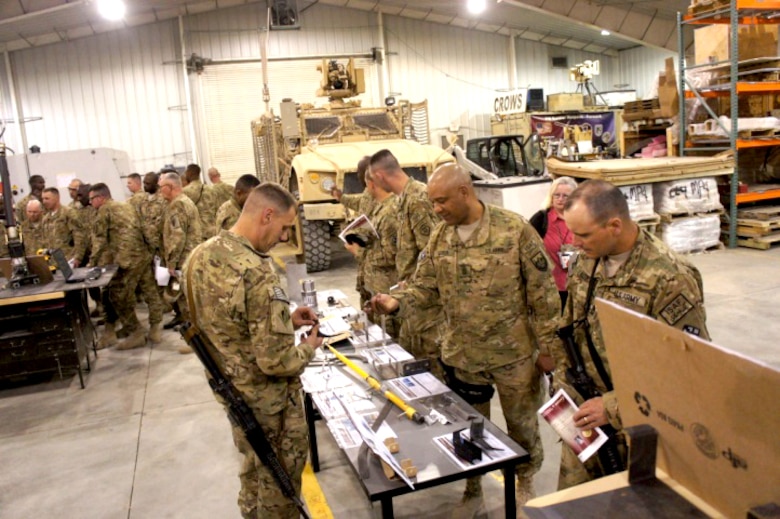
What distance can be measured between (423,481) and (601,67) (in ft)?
84.0

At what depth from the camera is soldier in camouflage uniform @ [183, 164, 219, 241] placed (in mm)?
9906

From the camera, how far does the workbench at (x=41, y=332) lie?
5.98 meters

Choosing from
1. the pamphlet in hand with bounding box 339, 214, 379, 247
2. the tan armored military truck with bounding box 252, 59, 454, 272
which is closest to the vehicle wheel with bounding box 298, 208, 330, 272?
the tan armored military truck with bounding box 252, 59, 454, 272

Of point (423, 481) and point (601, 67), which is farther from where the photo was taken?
point (601, 67)

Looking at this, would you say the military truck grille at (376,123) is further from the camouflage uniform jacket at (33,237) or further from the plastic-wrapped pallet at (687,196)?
the camouflage uniform jacket at (33,237)

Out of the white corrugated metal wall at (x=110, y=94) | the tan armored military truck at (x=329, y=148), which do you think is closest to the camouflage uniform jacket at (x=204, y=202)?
the tan armored military truck at (x=329, y=148)

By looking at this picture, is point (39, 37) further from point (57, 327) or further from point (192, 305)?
point (192, 305)

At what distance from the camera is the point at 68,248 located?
839 cm

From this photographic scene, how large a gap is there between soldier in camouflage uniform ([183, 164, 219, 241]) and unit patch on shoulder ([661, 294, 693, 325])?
27.5ft

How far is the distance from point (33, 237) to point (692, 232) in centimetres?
929

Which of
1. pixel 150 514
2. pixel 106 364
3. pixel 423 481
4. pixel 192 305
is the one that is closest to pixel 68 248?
pixel 106 364

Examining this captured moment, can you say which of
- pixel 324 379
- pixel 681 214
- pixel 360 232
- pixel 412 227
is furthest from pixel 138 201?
pixel 681 214

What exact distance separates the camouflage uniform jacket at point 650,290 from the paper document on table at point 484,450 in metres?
0.45

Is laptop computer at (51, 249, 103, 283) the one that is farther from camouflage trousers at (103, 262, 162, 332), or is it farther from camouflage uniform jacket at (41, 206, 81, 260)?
camouflage uniform jacket at (41, 206, 81, 260)
